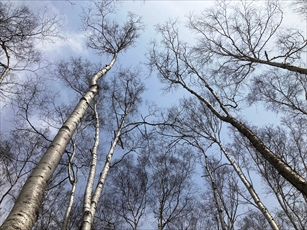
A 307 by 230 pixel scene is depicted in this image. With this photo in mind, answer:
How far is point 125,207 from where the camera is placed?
10.8m

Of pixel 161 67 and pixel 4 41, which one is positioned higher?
pixel 161 67

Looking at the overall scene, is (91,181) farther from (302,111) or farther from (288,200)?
(302,111)

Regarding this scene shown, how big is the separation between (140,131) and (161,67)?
2830 millimetres

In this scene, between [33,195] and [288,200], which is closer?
[33,195]

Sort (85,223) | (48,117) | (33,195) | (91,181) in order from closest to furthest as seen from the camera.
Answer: (33,195) < (85,223) < (91,181) < (48,117)

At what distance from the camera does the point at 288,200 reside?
29.0ft

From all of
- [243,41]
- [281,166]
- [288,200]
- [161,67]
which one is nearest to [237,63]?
[243,41]

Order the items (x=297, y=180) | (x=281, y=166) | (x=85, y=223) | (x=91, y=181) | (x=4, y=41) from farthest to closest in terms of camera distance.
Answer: (x=4, y=41) < (x=91, y=181) < (x=85, y=223) < (x=281, y=166) < (x=297, y=180)

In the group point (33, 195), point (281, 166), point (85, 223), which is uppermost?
point (281, 166)

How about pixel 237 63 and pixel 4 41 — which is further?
pixel 237 63

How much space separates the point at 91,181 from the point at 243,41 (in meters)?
6.67

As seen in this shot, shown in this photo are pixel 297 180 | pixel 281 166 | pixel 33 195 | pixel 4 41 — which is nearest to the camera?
pixel 33 195

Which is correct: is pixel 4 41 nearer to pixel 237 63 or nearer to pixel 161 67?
pixel 161 67

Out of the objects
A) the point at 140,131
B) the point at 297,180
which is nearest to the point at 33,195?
the point at 297,180
